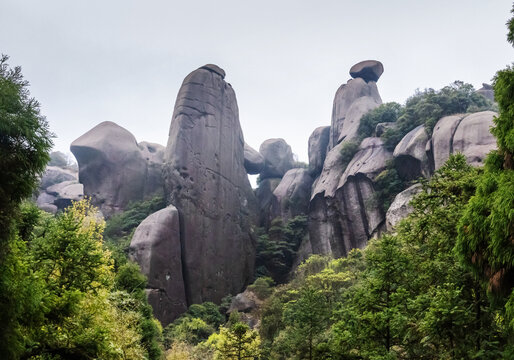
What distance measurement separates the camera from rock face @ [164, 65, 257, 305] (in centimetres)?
3088

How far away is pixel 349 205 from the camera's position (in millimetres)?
30422

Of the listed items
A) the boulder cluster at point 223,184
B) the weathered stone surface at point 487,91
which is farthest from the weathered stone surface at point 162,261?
the weathered stone surface at point 487,91

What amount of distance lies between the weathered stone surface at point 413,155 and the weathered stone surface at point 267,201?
1642cm

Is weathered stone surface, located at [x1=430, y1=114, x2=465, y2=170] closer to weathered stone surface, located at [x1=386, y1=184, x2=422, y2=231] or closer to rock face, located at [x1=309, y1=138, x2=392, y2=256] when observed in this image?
weathered stone surface, located at [x1=386, y1=184, x2=422, y2=231]

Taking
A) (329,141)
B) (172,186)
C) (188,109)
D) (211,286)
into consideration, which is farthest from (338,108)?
(211,286)

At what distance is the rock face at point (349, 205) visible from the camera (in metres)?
29.1

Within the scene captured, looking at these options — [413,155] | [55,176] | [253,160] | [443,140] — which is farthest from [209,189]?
[55,176]

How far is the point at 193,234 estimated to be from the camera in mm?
31047

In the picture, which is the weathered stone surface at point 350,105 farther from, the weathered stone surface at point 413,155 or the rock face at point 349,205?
the weathered stone surface at point 413,155

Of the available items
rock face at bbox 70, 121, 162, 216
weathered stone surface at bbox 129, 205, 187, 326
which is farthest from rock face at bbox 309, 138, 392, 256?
rock face at bbox 70, 121, 162, 216

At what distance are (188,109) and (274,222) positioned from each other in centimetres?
1445

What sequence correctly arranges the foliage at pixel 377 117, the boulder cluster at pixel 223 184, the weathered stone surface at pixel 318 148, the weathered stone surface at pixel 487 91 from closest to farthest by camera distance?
the boulder cluster at pixel 223 184 < the foliage at pixel 377 117 < the weathered stone surface at pixel 318 148 < the weathered stone surface at pixel 487 91

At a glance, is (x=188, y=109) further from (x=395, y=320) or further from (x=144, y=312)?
(x=395, y=320)

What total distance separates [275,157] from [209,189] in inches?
671
